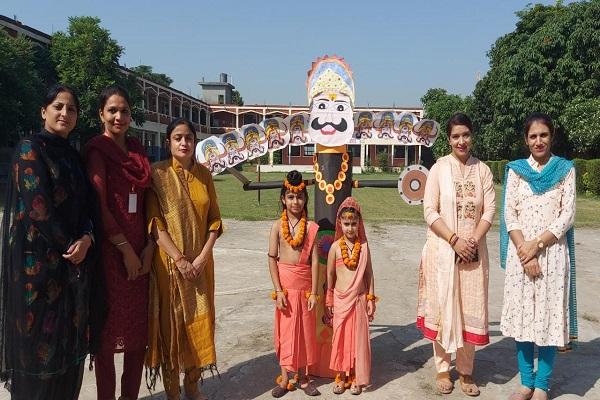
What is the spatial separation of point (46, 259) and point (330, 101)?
2210 mm

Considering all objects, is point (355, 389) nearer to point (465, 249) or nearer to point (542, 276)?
point (465, 249)

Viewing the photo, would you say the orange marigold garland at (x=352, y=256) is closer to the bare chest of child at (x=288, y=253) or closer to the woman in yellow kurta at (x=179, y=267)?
the bare chest of child at (x=288, y=253)

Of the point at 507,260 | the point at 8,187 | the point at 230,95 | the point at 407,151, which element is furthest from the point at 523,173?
the point at 230,95

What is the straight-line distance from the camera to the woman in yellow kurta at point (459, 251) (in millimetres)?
3096

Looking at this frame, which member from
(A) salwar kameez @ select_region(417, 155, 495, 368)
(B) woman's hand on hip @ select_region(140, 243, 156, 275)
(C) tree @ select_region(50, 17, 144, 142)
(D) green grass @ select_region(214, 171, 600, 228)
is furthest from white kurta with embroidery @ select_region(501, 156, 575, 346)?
(C) tree @ select_region(50, 17, 144, 142)

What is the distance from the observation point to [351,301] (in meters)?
3.16

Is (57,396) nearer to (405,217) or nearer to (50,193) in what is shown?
(50,193)

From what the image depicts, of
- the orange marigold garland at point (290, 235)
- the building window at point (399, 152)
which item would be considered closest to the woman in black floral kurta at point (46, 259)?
the orange marigold garland at point (290, 235)

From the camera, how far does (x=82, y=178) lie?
8.08ft

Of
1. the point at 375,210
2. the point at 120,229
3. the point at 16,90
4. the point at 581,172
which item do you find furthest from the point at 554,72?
the point at 120,229

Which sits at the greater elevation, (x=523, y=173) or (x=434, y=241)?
(x=523, y=173)

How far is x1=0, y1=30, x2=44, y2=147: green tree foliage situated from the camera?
16.2m

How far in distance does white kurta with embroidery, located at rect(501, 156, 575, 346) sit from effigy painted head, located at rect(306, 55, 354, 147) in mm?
1297

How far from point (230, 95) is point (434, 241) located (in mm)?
53680
